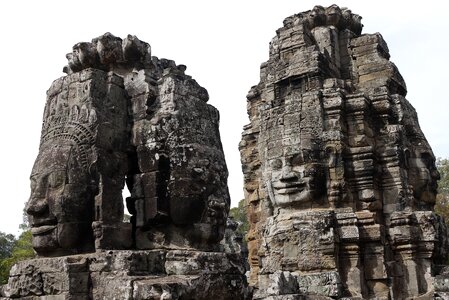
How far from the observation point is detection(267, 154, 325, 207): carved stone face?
37.4ft

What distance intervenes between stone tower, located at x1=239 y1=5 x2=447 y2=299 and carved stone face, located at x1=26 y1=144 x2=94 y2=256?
5.45m

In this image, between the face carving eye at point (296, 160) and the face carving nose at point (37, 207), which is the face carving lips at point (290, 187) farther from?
the face carving nose at point (37, 207)

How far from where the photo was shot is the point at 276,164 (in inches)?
466

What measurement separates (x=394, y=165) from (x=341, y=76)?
2.85m

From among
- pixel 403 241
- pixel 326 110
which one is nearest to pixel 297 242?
pixel 403 241

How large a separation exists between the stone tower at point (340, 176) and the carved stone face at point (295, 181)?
20 mm

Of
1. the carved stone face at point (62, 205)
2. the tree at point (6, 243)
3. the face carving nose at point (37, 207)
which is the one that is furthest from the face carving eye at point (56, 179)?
the tree at point (6, 243)

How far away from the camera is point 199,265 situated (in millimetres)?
4602

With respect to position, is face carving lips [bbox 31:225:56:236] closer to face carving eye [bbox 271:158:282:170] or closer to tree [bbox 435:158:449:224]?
face carving eye [bbox 271:158:282:170]

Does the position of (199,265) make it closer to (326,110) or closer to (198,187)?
(198,187)

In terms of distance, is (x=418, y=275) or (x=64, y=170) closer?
(x=64, y=170)

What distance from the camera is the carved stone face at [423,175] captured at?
12.4 m

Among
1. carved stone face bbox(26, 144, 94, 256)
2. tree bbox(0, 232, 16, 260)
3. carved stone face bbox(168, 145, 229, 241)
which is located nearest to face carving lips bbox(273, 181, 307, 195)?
carved stone face bbox(168, 145, 229, 241)

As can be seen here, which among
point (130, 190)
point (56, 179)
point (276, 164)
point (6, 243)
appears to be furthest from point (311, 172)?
point (6, 243)
